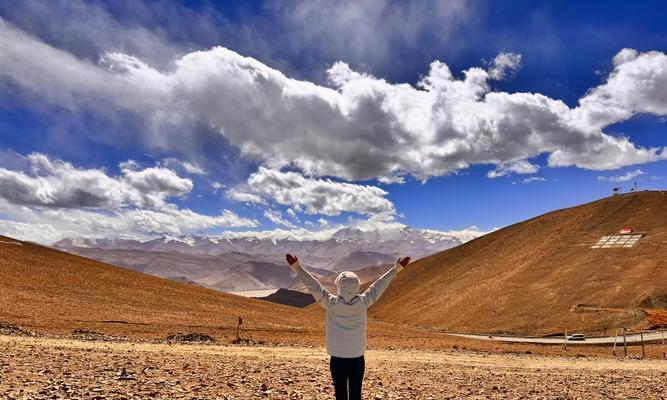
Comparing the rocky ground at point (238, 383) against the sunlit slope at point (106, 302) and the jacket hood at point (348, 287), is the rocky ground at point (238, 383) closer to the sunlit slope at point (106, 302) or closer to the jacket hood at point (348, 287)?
the jacket hood at point (348, 287)

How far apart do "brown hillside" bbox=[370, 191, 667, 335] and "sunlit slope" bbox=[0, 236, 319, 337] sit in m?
40.1

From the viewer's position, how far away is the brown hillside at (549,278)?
8106 cm

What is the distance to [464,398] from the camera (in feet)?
44.0

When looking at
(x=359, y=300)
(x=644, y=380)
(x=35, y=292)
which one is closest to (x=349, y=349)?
(x=359, y=300)

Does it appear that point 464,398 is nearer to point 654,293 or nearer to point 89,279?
point 89,279

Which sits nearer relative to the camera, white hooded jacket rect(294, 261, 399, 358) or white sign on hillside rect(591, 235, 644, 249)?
white hooded jacket rect(294, 261, 399, 358)

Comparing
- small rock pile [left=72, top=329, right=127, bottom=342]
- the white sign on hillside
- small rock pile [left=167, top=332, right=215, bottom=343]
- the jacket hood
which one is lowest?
small rock pile [left=167, top=332, right=215, bottom=343]

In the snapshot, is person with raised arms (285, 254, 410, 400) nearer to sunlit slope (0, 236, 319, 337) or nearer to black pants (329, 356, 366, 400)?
black pants (329, 356, 366, 400)

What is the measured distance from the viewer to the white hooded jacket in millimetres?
7262

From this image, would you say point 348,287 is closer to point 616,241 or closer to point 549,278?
point 549,278

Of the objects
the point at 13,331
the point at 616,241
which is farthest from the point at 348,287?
the point at 616,241

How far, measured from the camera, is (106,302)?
57.4 metres

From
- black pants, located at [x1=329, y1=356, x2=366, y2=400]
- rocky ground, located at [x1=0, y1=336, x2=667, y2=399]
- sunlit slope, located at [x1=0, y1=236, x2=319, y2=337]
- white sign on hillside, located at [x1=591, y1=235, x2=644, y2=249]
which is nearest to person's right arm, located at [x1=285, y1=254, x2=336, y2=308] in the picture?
black pants, located at [x1=329, y1=356, x2=366, y2=400]

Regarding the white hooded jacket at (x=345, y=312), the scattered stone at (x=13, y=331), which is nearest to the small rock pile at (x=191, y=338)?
the scattered stone at (x=13, y=331)
